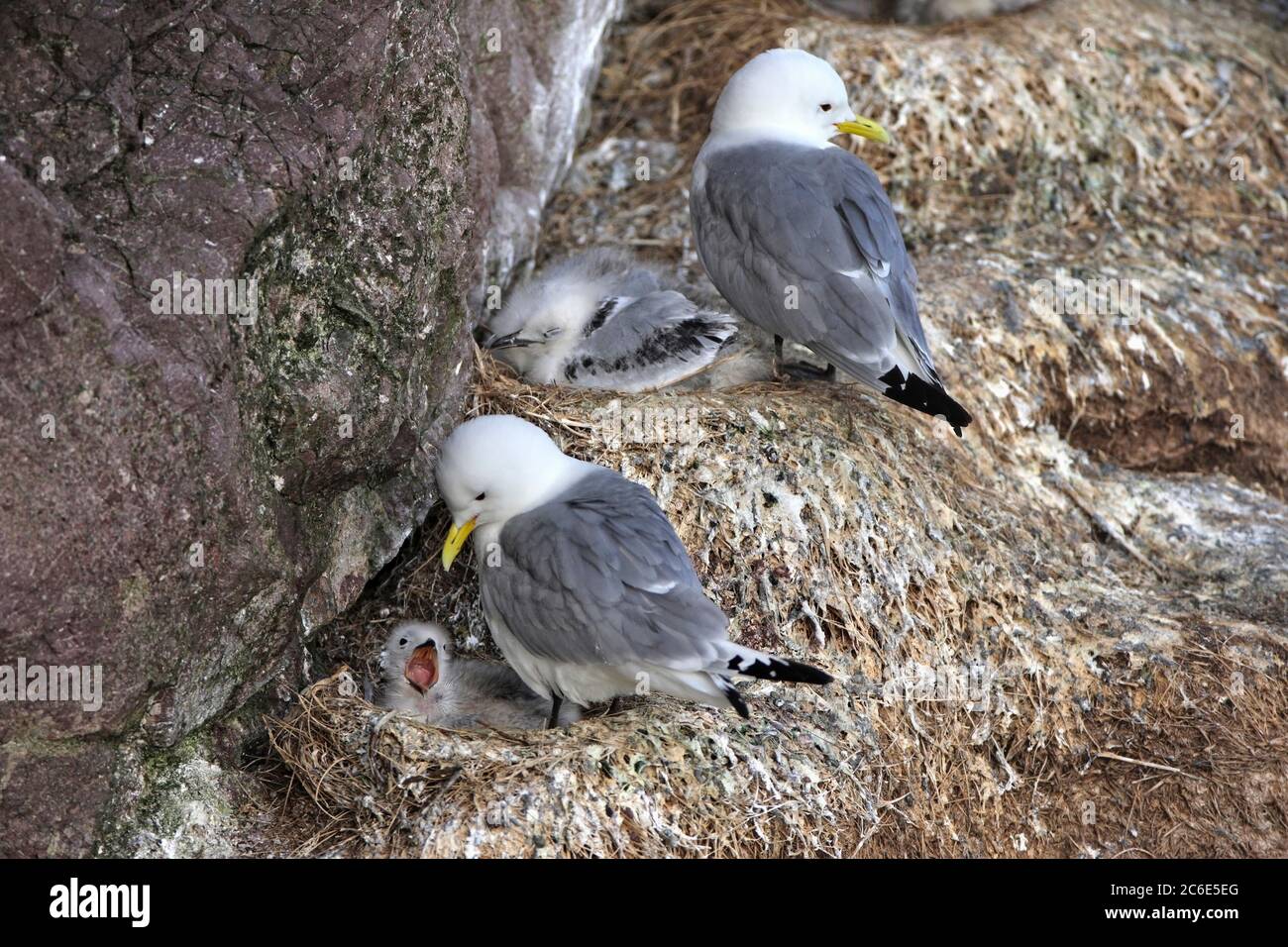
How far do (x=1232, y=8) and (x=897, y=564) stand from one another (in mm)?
4804

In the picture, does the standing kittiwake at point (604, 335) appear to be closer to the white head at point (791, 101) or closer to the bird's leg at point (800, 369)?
the bird's leg at point (800, 369)

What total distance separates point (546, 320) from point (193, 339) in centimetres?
186

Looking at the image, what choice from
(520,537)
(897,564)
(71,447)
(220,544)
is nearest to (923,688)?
(897,564)

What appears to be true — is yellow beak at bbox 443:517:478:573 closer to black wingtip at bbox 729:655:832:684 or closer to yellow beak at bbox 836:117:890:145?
black wingtip at bbox 729:655:832:684

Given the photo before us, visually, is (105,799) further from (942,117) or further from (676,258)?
(942,117)

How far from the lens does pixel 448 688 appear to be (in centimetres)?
482

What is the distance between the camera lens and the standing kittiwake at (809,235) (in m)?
5.07

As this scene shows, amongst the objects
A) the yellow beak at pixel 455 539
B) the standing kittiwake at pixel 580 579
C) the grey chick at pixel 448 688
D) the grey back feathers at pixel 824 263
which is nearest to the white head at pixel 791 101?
the grey back feathers at pixel 824 263

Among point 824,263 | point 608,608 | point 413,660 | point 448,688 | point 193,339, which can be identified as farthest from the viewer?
point 824,263

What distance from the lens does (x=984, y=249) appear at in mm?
6551

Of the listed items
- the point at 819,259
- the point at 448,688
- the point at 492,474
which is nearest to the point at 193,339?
the point at 492,474

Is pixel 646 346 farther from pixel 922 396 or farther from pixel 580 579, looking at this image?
pixel 580 579

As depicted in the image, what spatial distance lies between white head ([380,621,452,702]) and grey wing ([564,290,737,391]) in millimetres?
1210

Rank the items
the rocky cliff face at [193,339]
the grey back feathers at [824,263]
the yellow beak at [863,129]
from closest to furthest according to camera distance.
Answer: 1. the rocky cliff face at [193,339]
2. the grey back feathers at [824,263]
3. the yellow beak at [863,129]
